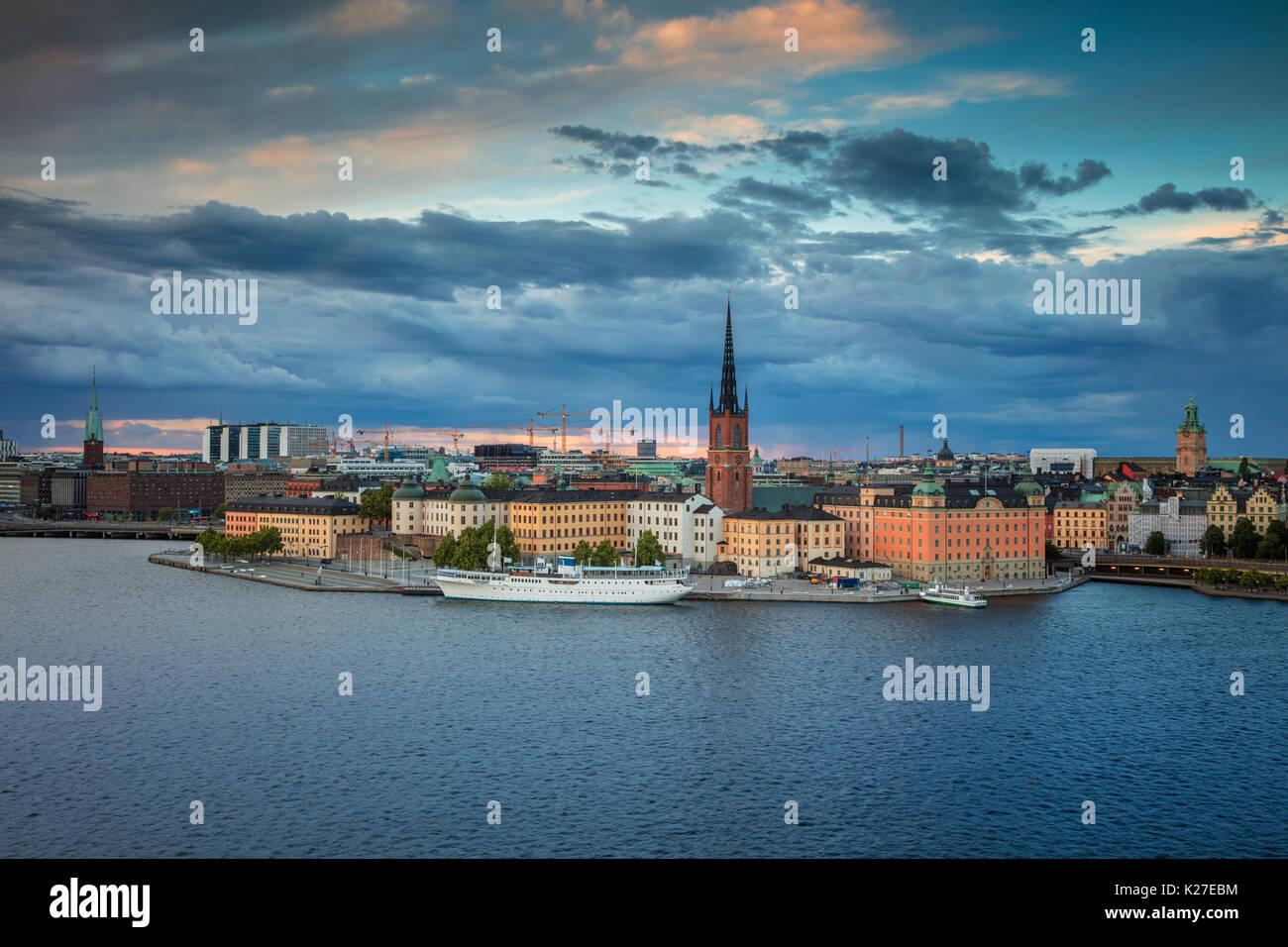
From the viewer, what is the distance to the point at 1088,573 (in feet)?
222

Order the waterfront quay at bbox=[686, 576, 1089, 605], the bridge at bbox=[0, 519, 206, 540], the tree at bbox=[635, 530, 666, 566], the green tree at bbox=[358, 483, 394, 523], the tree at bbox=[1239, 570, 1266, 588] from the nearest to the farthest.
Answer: the waterfront quay at bbox=[686, 576, 1089, 605]
the tree at bbox=[1239, 570, 1266, 588]
the tree at bbox=[635, 530, 666, 566]
the green tree at bbox=[358, 483, 394, 523]
the bridge at bbox=[0, 519, 206, 540]

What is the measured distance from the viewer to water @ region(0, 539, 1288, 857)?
20.5m

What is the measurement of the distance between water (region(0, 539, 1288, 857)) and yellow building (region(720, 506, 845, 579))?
15.8m

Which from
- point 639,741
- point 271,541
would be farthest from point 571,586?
point 639,741

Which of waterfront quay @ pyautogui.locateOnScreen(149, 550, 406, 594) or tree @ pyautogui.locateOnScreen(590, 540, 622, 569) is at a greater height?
tree @ pyautogui.locateOnScreen(590, 540, 622, 569)

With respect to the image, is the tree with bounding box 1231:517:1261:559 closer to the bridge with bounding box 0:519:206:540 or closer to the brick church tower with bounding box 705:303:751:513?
the brick church tower with bounding box 705:303:751:513

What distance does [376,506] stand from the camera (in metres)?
81.8

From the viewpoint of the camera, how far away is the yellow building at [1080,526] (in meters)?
79.9

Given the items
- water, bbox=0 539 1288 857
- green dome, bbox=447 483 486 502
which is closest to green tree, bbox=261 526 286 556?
green dome, bbox=447 483 486 502

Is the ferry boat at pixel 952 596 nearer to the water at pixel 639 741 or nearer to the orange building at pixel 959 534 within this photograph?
the orange building at pixel 959 534

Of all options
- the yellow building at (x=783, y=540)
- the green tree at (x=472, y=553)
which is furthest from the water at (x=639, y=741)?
the yellow building at (x=783, y=540)

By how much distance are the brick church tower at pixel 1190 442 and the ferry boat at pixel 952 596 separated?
3017 inches
